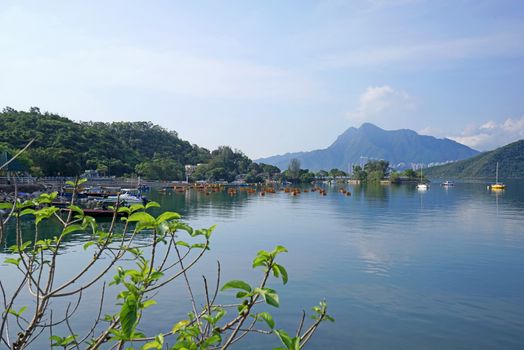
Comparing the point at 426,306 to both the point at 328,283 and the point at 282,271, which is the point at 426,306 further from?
the point at 282,271

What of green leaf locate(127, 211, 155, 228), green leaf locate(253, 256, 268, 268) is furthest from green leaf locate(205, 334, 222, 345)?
green leaf locate(127, 211, 155, 228)

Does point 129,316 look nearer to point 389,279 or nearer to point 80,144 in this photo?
point 389,279

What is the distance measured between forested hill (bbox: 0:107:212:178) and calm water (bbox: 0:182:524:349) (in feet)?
102

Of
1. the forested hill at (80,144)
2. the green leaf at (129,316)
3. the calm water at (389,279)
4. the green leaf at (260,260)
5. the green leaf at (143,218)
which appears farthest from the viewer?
the forested hill at (80,144)

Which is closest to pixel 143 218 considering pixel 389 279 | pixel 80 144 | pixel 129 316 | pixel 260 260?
pixel 129 316

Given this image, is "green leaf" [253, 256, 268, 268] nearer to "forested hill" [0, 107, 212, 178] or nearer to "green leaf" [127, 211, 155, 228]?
"green leaf" [127, 211, 155, 228]

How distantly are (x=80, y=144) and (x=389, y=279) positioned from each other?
7976 cm

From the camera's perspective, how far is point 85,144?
284 feet

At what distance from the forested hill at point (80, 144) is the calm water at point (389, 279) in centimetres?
3094

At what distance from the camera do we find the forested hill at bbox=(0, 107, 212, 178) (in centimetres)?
6291

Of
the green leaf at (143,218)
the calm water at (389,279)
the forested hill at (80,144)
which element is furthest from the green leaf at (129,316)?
the forested hill at (80,144)

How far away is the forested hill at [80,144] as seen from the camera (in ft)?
206

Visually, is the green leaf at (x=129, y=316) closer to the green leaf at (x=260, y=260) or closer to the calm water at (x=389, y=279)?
the green leaf at (x=260, y=260)

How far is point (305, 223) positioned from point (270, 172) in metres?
110
